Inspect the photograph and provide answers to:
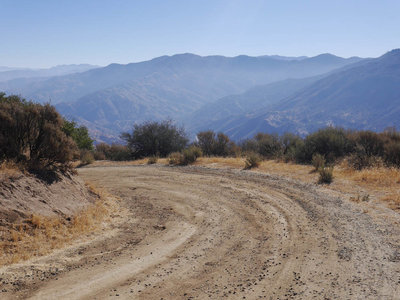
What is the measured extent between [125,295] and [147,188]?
853cm

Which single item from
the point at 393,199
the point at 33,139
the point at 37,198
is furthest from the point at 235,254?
the point at 33,139

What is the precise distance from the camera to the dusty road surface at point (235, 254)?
538 cm

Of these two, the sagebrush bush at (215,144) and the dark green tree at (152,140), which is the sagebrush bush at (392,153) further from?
the dark green tree at (152,140)

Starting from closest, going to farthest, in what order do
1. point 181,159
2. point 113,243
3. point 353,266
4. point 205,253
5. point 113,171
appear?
point 353,266 < point 205,253 < point 113,243 < point 113,171 < point 181,159

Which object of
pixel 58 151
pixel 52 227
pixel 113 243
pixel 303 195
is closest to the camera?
pixel 113 243

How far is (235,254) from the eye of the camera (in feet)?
22.5

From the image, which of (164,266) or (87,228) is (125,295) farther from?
(87,228)

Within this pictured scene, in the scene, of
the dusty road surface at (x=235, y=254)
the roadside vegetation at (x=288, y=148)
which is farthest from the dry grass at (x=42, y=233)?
the roadside vegetation at (x=288, y=148)

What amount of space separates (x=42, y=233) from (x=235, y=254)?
4.60 metres

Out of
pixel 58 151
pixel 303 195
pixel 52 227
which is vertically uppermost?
pixel 58 151

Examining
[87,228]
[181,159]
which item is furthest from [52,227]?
[181,159]

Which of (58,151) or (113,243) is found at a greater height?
(58,151)

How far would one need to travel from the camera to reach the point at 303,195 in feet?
38.3

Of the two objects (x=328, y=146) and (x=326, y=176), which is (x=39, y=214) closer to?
(x=326, y=176)
